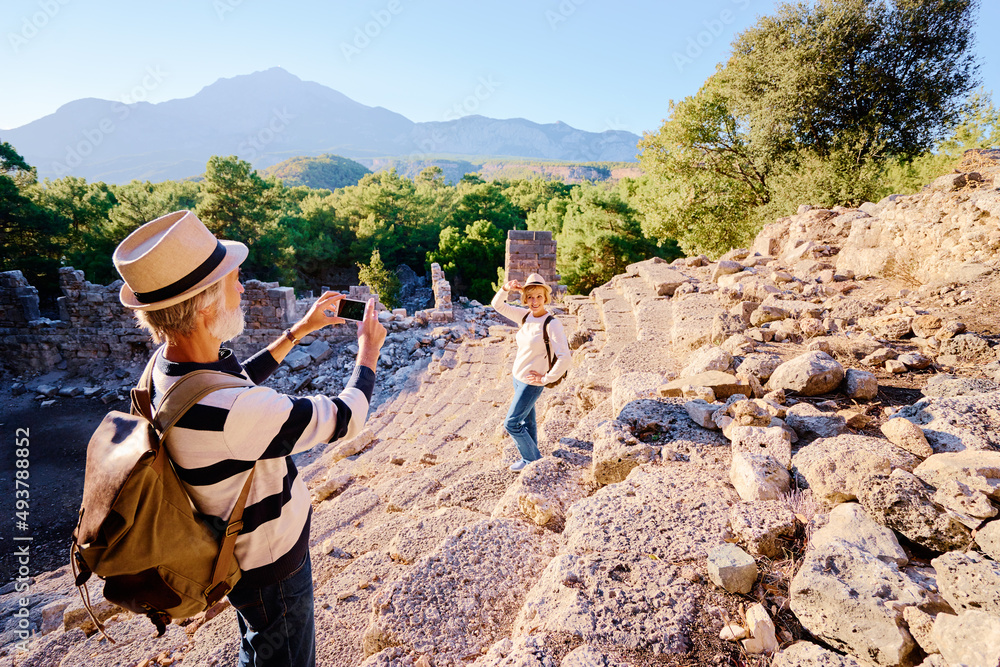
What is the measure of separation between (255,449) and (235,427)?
9 centimetres

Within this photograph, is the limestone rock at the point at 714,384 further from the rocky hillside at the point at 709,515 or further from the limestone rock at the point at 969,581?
the limestone rock at the point at 969,581

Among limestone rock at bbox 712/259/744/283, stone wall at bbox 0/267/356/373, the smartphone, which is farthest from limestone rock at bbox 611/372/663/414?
stone wall at bbox 0/267/356/373

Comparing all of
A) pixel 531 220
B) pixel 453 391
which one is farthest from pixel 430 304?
pixel 453 391

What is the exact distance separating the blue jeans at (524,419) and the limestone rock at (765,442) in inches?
51.5

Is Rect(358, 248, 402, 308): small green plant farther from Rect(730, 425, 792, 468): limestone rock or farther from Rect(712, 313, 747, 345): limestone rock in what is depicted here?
Rect(730, 425, 792, 468): limestone rock

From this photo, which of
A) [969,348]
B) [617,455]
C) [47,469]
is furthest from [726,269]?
[47,469]

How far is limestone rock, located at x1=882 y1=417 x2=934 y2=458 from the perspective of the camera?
2.29 metres

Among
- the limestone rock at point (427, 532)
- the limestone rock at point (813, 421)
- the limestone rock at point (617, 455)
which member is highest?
the limestone rock at point (813, 421)

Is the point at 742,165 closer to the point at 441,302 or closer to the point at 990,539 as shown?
the point at 441,302

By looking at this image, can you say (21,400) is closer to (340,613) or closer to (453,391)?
(453,391)

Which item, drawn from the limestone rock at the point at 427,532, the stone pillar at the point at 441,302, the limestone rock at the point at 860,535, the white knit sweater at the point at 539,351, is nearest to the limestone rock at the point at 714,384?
the white knit sweater at the point at 539,351

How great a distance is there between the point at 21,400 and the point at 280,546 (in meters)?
11.5

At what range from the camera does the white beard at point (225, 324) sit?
1508 mm

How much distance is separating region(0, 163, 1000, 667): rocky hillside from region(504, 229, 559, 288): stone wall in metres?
4.48
